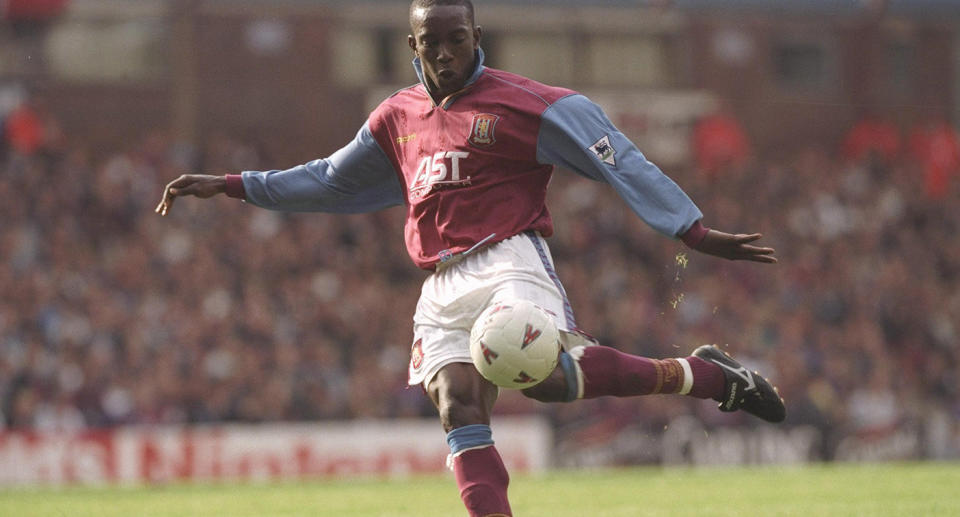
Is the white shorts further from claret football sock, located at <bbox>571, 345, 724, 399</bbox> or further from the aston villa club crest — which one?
the aston villa club crest

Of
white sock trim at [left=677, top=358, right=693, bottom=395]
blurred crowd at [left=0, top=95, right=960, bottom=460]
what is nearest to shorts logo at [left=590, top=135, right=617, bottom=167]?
white sock trim at [left=677, top=358, right=693, bottom=395]

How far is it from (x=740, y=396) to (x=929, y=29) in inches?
977

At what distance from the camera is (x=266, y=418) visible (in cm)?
1544

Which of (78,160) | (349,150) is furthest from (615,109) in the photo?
(349,150)

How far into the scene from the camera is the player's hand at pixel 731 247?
205 inches

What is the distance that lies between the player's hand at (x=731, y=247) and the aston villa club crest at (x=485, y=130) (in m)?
0.89

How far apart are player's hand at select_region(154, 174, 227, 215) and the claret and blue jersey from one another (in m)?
0.96

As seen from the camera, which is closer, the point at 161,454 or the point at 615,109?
the point at 161,454

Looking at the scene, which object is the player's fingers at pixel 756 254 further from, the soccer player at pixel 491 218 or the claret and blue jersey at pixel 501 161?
the claret and blue jersey at pixel 501 161

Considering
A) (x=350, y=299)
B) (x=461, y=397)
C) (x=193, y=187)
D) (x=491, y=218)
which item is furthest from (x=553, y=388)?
(x=350, y=299)

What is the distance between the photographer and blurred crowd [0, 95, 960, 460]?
50.3 feet

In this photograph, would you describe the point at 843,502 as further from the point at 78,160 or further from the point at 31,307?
the point at 78,160

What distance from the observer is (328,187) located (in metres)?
6.23

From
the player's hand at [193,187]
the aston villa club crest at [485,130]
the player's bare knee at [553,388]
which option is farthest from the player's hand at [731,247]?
the player's hand at [193,187]
